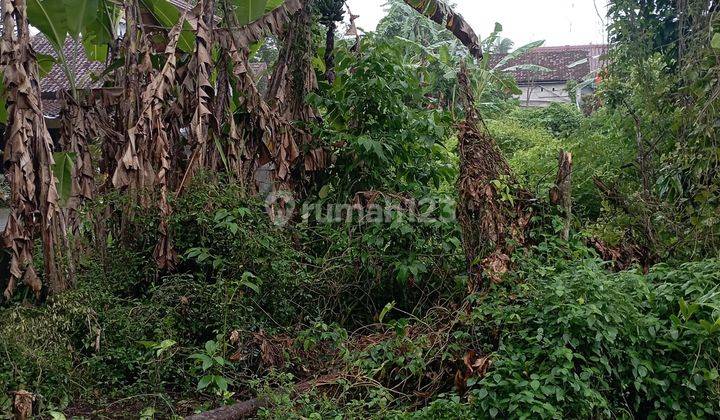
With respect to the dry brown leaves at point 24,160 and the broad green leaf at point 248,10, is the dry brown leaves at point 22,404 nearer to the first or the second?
the dry brown leaves at point 24,160

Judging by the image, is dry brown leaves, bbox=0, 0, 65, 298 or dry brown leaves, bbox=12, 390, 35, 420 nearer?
dry brown leaves, bbox=12, 390, 35, 420

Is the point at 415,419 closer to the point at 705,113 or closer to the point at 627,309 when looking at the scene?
the point at 627,309

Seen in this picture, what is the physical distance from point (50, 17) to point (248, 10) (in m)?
1.87

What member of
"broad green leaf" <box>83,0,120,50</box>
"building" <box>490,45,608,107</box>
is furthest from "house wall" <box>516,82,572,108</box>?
"broad green leaf" <box>83,0,120,50</box>

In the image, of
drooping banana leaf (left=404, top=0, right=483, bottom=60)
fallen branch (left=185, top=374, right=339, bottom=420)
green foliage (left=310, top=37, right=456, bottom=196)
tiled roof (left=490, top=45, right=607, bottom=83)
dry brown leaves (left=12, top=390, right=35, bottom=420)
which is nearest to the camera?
dry brown leaves (left=12, top=390, right=35, bottom=420)

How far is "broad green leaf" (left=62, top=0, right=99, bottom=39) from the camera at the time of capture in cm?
647

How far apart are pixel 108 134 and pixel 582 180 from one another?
516cm

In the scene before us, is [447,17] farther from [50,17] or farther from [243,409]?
[243,409]

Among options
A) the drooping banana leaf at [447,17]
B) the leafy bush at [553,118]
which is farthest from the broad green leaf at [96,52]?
the leafy bush at [553,118]

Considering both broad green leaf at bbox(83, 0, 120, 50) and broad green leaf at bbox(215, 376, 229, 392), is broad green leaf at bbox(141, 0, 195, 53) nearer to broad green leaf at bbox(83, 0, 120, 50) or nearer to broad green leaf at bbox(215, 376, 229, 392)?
broad green leaf at bbox(83, 0, 120, 50)

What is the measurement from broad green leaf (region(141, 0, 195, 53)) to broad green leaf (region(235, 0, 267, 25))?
1.76 ft

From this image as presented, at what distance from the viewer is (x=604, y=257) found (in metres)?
6.17

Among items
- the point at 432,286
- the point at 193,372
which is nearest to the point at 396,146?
the point at 432,286

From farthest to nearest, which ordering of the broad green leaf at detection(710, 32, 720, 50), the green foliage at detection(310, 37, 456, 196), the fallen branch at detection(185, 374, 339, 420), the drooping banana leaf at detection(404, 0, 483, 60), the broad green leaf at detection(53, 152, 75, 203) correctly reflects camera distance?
the drooping banana leaf at detection(404, 0, 483, 60) < the green foliage at detection(310, 37, 456, 196) < the broad green leaf at detection(53, 152, 75, 203) < the broad green leaf at detection(710, 32, 720, 50) < the fallen branch at detection(185, 374, 339, 420)
